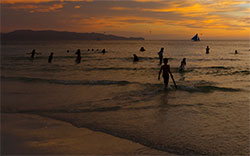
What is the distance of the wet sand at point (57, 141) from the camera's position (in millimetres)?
5406

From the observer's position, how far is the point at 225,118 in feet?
27.1

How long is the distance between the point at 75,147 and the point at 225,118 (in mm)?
5184

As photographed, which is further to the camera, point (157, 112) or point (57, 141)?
point (157, 112)

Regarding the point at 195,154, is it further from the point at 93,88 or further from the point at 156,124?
the point at 93,88

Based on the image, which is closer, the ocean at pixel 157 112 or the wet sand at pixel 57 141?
the wet sand at pixel 57 141

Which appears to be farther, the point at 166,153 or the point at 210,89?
the point at 210,89

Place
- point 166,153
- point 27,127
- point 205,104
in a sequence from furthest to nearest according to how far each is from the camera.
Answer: point 205,104, point 27,127, point 166,153

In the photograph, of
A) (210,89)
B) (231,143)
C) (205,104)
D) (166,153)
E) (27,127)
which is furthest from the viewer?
(210,89)

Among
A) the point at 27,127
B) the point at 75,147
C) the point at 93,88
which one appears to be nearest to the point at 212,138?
the point at 75,147

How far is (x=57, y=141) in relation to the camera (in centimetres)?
596

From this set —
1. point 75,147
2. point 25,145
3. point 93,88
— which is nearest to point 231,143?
point 75,147

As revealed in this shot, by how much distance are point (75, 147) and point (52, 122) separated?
229 cm

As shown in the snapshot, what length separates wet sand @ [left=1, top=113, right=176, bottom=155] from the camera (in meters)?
5.41

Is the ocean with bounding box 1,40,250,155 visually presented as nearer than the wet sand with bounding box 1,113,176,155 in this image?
No
